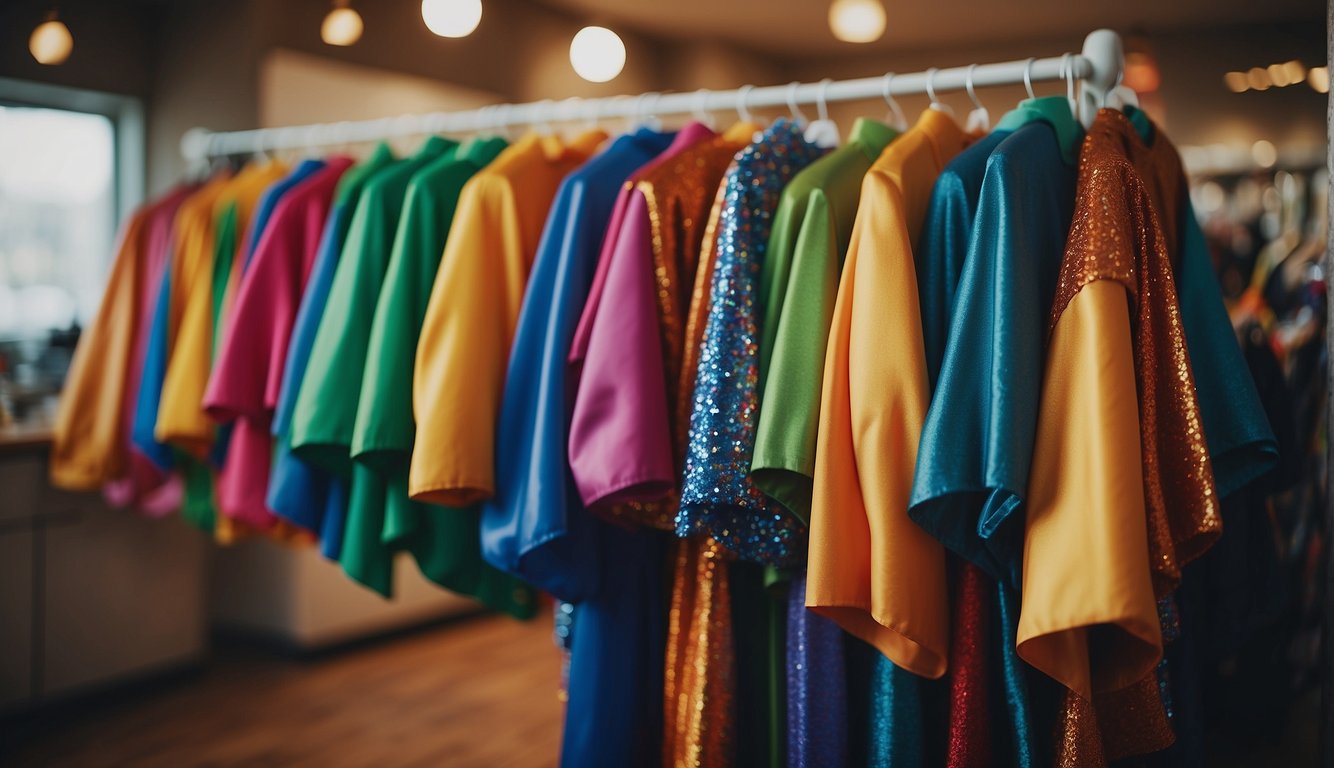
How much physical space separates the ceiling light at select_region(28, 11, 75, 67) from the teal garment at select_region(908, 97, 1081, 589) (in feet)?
8.36

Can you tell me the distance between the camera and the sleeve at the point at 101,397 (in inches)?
85.2

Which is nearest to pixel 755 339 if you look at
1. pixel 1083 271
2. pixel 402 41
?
pixel 1083 271

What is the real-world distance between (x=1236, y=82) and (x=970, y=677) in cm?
167

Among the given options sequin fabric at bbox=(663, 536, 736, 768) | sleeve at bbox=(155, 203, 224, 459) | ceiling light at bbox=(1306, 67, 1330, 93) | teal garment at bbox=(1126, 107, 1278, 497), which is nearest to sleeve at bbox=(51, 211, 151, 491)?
sleeve at bbox=(155, 203, 224, 459)

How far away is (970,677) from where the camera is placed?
3.48 feet

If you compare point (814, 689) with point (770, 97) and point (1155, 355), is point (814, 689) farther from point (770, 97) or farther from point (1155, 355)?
point (770, 97)

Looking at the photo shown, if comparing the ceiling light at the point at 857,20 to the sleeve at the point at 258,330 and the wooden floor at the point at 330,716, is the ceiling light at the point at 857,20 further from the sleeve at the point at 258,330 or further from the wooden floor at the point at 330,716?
the wooden floor at the point at 330,716

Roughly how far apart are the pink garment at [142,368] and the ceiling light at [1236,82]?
91.8 inches

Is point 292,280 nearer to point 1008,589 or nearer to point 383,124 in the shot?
point 383,124

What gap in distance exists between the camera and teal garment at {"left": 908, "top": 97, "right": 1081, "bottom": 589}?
958mm

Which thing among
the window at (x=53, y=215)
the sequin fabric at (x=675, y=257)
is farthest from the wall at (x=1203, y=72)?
the window at (x=53, y=215)

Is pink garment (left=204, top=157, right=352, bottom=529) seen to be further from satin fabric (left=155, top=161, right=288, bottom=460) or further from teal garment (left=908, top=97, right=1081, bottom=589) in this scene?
teal garment (left=908, top=97, right=1081, bottom=589)

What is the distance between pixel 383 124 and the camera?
1.93 meters

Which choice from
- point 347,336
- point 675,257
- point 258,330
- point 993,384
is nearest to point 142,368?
point 258,330
